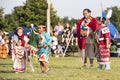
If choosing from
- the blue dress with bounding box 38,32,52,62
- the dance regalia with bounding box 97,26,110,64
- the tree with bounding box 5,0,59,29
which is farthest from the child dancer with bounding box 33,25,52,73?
the tree with bounding box 5,0,59,29

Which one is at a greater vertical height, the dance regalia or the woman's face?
the woman's face

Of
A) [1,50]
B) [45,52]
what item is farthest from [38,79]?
[1,50]

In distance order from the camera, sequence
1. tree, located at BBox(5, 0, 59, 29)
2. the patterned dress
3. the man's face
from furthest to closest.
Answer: tree, located at BBox(5, 0, 59, 29) → the man's face → the patterned dress

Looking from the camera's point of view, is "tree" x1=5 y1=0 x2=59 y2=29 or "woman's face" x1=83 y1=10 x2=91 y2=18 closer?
"woman's face" x1=83 y1=10 x2=91 y2=18

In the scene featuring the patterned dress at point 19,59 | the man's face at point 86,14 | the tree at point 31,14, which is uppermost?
the tree at point 31,14

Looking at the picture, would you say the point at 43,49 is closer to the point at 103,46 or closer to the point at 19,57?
the point at 19,57

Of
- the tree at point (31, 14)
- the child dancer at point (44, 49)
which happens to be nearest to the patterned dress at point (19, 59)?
the child dancer at point (44, 49)

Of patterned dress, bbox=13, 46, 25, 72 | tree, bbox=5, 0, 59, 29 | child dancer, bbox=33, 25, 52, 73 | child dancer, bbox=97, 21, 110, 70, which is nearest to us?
child dancer, bbox=33, 25, 52, 73

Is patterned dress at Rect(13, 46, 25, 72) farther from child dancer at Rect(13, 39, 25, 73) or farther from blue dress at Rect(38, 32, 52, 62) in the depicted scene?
blue dress at Rect(38, 32, 52, 62)

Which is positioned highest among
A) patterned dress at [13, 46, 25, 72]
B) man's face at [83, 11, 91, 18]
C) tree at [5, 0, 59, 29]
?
tree at [5, 0, 59, 29]

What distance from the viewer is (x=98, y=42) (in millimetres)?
12953

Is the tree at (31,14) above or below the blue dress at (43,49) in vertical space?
above

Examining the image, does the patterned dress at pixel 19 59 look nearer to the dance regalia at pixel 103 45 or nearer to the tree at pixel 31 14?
the dance regalia at pixel 103 45

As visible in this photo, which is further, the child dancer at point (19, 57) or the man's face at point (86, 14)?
the man's face at point (86, 14)
